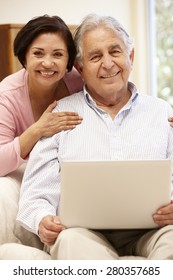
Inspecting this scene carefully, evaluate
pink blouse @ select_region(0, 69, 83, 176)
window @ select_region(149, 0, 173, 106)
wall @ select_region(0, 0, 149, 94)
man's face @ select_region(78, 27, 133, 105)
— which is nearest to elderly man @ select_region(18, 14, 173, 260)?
man's face @ select_region(78, 27, 133, 105)

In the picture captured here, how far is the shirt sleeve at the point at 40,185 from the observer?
1.51 metres

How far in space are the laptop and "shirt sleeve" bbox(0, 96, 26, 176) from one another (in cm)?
40

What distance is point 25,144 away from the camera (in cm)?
167

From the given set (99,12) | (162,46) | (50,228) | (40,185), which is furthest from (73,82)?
(162,46)

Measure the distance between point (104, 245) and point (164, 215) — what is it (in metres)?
0.19

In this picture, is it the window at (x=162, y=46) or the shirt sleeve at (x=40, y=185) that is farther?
the window at (x=162, y=46)

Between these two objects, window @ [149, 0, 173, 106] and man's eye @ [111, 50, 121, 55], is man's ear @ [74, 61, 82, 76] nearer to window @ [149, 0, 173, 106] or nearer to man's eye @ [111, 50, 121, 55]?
man's eye @ [111, 50, 121, 55]

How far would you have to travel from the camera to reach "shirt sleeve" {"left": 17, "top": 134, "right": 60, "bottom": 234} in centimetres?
151

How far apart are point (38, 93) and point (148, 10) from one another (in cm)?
280

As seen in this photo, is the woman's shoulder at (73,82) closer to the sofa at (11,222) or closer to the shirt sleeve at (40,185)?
the shirt sleeve at (40,185)

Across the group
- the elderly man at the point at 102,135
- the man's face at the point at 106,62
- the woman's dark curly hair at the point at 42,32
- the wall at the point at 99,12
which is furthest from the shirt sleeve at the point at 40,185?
the wall at the point at 99,12

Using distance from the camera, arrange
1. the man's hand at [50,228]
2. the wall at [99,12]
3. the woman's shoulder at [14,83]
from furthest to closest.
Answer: the wall at [99,12] → the woman's shoulder at [14,83] → the man's hand at [50,228]

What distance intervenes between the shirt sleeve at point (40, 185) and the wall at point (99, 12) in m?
2.31

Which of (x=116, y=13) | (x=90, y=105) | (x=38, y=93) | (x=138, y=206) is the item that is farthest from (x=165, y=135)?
(x=116, y=13)
